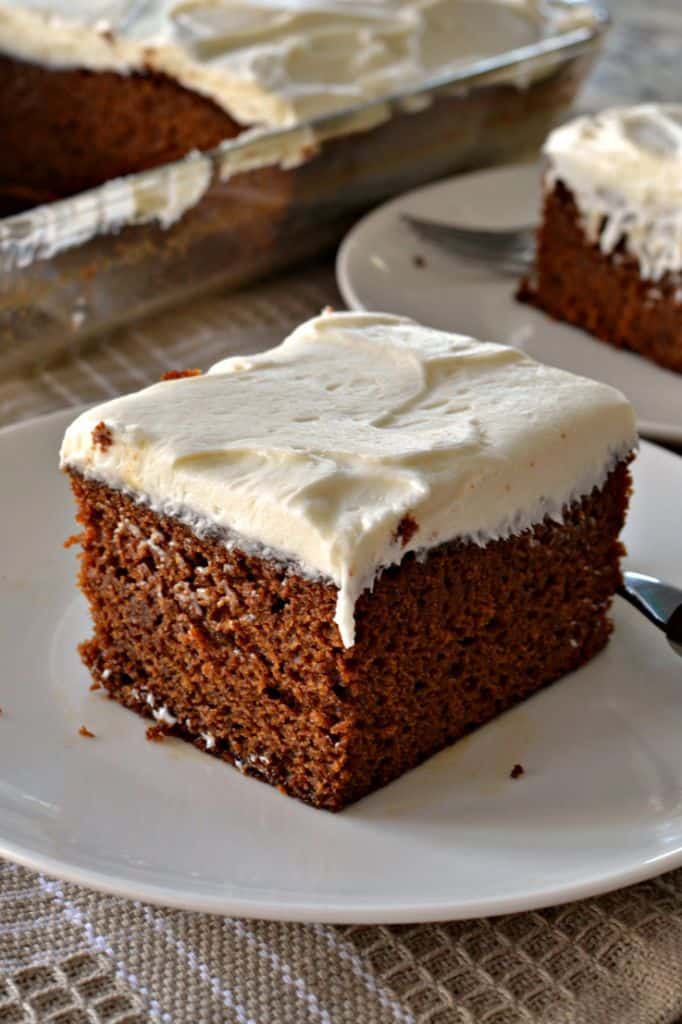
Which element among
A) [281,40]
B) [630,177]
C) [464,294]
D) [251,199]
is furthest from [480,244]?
[281,40]

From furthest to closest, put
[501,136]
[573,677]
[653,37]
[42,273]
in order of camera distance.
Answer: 1. [653,37]
2. [501,136]
3. [42,273]
4. [573,677]

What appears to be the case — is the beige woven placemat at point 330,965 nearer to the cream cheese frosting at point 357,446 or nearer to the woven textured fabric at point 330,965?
the woven textured fabric at point 330,965

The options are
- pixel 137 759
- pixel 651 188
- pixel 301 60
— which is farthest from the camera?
pixel 301 60

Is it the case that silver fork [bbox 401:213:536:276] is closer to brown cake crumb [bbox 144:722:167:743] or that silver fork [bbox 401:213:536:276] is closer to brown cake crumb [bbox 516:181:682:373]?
brown cake crumb [bbox 516:181:682:373]

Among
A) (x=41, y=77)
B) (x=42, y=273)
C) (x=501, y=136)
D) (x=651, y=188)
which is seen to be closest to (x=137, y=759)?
(x=42, y=273)

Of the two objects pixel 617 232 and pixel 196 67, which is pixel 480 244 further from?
pixel 196 67

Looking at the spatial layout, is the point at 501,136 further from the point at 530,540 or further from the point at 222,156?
the point at 530,540

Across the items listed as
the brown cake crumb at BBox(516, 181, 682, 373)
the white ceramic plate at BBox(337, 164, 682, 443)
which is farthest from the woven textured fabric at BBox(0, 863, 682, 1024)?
the brown cake crumb at BBox(516, 181, 682, 373)
